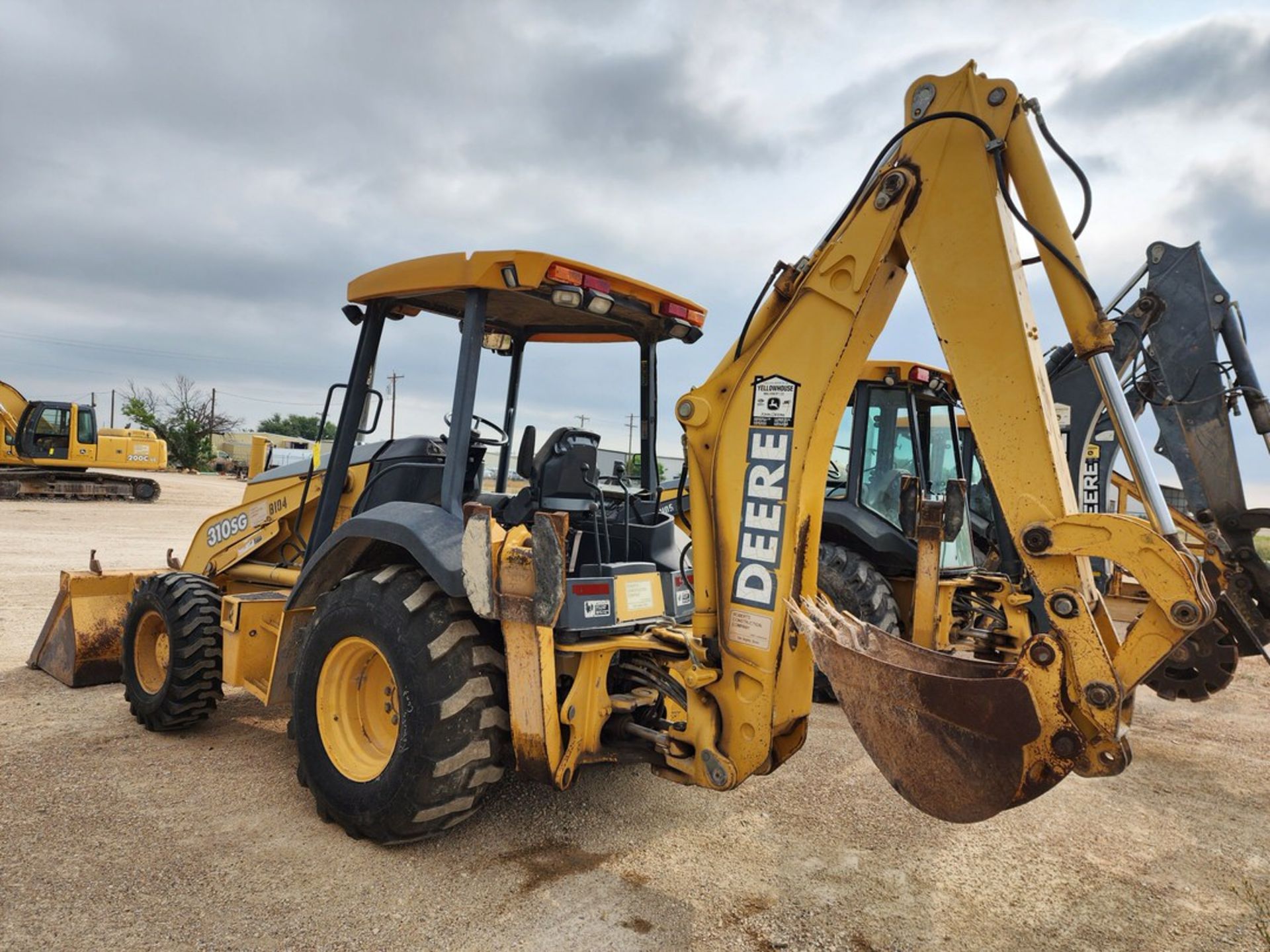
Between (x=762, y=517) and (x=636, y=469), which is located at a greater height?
(x=636, y=469)

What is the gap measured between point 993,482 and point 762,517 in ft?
2.63

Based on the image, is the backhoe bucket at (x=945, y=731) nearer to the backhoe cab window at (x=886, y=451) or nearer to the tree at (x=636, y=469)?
the tree at (x=636, y=469)

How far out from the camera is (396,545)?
362 centimetres

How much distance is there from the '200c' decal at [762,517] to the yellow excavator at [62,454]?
23.2 meters

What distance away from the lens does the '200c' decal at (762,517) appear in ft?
10.0

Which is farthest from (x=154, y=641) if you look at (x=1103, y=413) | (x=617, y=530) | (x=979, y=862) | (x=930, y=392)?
(x=1103, y=413)

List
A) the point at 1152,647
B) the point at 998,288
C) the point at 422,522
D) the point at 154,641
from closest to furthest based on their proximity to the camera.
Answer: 1. the point at 1152,647
2. the point at 998,288
3. the point at 422,522
4. the point at 154,641

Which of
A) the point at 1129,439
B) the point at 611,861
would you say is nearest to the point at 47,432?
the point at 611,861

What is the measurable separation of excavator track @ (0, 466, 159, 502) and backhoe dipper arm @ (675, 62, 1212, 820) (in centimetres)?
2332

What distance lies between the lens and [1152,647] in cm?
236

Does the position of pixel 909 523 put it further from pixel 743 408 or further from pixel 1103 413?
pixel 743 408

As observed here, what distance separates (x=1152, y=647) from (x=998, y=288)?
1145 mm

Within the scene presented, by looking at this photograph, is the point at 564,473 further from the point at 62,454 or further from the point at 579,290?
the point at 62,454

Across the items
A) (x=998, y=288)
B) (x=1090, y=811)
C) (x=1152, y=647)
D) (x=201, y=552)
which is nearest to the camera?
(x=1152, y=647)
